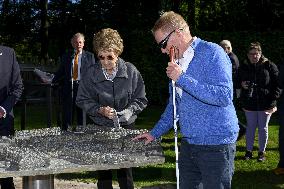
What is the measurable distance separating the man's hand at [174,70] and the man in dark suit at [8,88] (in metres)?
2.28

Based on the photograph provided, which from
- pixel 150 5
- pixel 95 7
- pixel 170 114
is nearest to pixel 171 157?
pixel 170 114

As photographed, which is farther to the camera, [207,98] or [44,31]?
[44,31]

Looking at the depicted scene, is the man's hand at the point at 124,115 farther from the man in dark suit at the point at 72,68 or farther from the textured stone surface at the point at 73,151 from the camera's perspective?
the man in dark suit at the point at 72,68

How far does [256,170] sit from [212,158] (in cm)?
443

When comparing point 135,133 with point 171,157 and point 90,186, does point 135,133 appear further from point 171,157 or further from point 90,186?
point 171,157

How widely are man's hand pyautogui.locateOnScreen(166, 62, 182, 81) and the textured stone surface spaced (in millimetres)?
533

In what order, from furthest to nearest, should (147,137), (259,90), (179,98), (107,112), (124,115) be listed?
(259,90)
(124,115)
(107,112)
(147,137)
(179,98)

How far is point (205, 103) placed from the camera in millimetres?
3793

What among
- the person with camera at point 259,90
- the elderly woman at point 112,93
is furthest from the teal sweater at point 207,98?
the person with camera at point 259,90

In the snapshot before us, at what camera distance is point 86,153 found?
3.67 metres

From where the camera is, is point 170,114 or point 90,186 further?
point 90,186

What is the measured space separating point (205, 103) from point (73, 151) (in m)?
0.93

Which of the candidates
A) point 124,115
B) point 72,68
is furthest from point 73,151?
point 72,68

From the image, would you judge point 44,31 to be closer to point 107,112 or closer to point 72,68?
point 72,68
